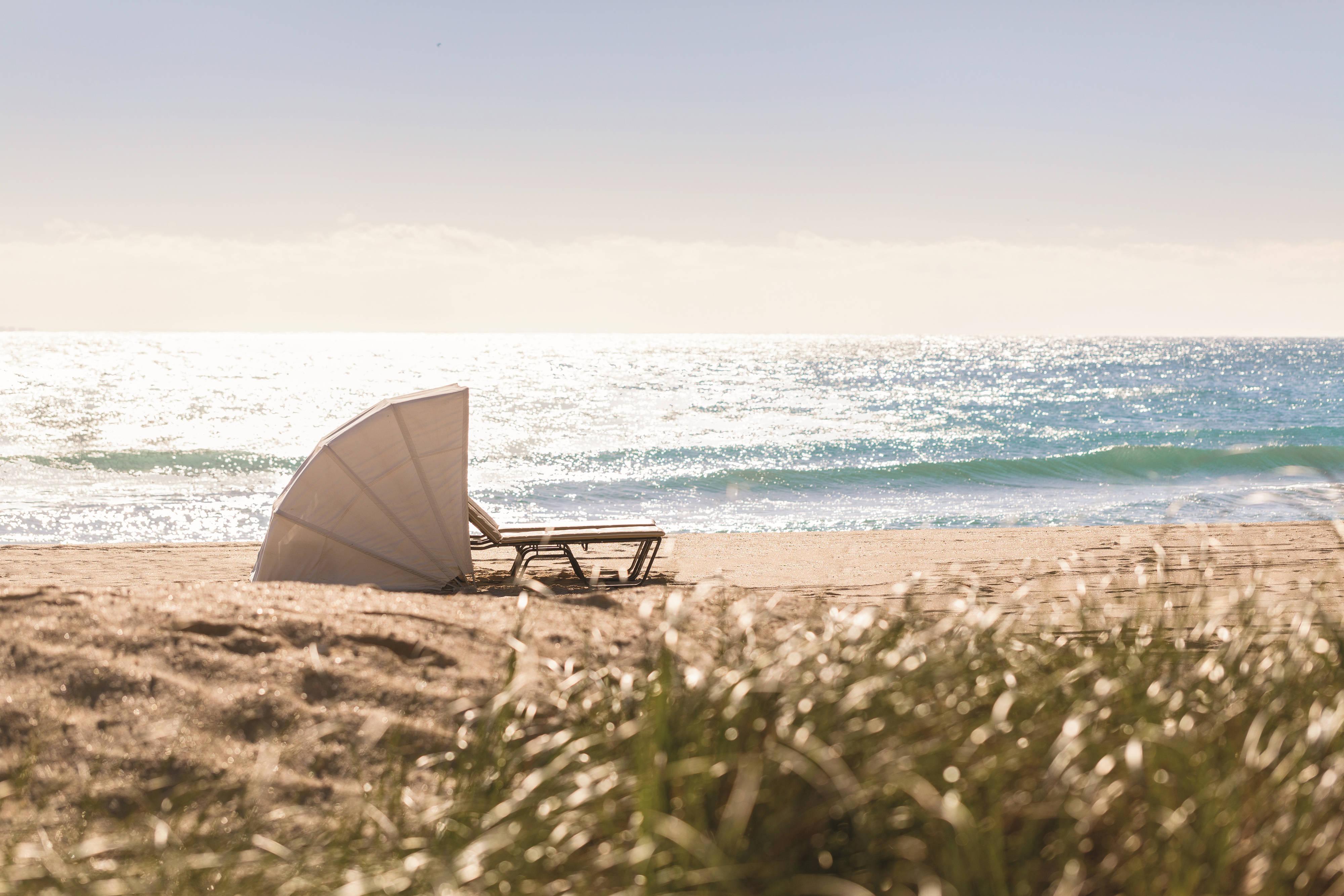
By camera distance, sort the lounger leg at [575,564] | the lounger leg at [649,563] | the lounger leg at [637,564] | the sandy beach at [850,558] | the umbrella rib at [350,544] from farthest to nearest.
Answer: the sandy beach at [850,558]
the lounger leg at [637,564]
the lounger leg at [649,563]
the lounger leg at [575,564]
the umbrella rib at [350,544]

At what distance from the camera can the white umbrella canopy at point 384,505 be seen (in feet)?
23.8

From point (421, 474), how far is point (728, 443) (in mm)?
20850

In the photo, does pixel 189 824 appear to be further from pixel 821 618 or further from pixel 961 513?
pixel 961 513

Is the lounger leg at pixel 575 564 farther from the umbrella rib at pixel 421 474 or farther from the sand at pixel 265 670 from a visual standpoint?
the sand at pixel 265 670

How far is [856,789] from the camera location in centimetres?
241

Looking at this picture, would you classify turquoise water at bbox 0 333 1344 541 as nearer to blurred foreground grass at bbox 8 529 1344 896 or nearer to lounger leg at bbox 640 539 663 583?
blurred foreground grass at bbox 8 529 1344 896

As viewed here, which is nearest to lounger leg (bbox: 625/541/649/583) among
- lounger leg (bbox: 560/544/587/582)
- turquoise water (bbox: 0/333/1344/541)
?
lounger leg (bbox: 560/544/587/582)

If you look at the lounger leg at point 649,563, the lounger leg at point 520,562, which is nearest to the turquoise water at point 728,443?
the lounger leg at point 649,563

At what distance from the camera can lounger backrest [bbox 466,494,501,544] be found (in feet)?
26.5

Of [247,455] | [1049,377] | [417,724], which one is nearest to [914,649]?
[417,724]

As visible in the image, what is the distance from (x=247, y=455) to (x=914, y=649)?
85.6ft

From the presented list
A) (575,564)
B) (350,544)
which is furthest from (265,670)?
(575,564)

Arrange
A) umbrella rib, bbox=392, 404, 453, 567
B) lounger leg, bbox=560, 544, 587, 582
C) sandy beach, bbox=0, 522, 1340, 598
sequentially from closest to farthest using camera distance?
umbrella rib, bbox=392, 404, 453, 567
lounger leg, bbox=560, 544, 587, 582
sandy beach, bbox=0, 522, 1340, 598

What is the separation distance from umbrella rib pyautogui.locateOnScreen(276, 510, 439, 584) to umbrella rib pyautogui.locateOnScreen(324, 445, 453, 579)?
137 millimetres
